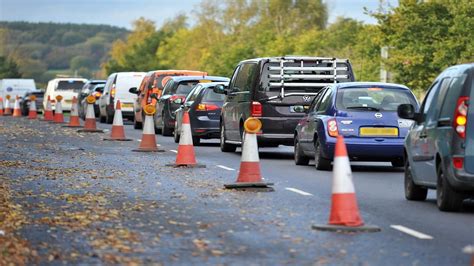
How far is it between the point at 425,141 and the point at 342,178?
334 cm

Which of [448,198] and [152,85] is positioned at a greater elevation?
[152,85]

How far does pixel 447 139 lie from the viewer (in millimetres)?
14922

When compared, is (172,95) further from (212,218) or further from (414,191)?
(212,218)

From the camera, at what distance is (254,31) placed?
136125mm

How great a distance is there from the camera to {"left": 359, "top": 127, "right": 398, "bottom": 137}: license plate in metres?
22.1

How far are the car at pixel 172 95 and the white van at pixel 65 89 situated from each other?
26791 mm

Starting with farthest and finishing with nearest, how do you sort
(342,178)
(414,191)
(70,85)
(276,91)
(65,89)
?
1. (70,85)
2. (65,89)
3. (276,91)
4. (414,191)
5. (342,178)

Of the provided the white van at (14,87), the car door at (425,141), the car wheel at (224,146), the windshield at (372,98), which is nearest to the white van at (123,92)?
the car wheel at (224,146)

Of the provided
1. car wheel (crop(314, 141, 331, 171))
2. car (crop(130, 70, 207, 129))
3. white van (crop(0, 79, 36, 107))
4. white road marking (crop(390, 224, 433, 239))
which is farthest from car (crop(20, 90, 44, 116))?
white road marking (crop(390, 224, 433, 239))

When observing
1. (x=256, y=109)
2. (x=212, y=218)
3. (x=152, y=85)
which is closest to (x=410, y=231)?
(x=212, y=218)

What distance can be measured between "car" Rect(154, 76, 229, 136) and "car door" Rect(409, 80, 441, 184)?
2003 centimetres

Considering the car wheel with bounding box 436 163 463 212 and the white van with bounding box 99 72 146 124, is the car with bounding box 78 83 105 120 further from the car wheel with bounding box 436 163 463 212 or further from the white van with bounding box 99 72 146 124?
the car wheel with bounding box 436 163 463 212

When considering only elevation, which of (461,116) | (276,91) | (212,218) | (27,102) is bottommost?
(27,102)

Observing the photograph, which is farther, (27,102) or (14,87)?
(14,87)
